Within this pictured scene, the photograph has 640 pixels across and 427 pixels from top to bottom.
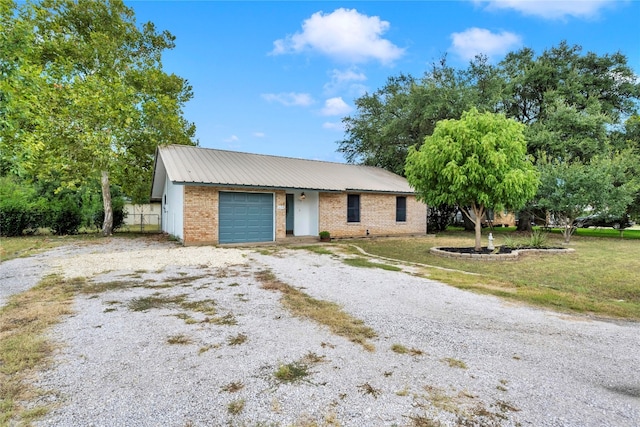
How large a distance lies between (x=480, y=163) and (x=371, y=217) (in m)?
7.78

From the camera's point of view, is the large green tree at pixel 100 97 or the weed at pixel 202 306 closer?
the weed at pixel 202 306

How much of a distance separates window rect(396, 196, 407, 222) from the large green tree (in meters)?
13.1

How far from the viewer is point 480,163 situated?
34.6 ft

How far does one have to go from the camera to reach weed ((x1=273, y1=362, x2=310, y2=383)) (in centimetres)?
292

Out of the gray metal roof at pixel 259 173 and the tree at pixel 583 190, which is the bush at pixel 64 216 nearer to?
the gray metal roof at pixel 259 173

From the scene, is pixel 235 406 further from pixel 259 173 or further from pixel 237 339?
pixel 259 173

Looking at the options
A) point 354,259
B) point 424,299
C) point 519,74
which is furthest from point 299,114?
point 424,299

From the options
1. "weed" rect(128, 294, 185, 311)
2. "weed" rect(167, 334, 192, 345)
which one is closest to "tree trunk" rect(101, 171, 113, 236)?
"weed" rect(128, 294, 185, 311)

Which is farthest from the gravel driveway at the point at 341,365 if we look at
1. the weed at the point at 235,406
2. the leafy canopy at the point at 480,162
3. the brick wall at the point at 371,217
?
the brick wall at the point at 371,217

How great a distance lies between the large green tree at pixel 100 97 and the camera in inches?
606

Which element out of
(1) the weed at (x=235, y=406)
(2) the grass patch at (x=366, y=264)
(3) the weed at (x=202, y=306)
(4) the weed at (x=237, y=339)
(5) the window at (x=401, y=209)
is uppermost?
(5) the window at (x=401, y=209)

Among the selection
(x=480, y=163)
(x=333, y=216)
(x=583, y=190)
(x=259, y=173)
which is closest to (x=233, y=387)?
(x=480, y=163)

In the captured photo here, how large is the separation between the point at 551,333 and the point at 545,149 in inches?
704

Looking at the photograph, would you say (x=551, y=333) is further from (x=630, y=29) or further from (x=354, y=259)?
(x=630, y=29)
